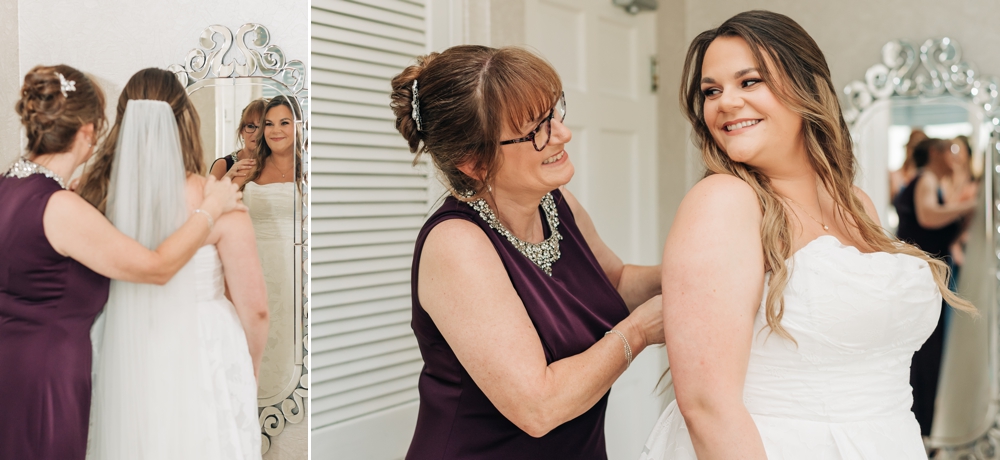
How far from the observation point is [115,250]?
1051mm

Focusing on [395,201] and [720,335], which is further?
[395,201]

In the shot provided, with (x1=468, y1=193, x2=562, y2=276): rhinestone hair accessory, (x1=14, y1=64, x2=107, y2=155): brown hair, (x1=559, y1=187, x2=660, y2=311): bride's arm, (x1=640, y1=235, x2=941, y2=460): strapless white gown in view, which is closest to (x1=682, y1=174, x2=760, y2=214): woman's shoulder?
(x1=640, y1=235, x2=941, y2=460): strapless white gown

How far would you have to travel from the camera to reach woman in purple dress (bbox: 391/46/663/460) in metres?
1.20

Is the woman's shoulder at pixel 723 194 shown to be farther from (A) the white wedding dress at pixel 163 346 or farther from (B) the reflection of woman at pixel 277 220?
(A) the white wedding dress at pixel 163 346

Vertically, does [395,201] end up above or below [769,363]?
above

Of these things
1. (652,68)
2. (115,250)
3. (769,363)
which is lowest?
(769,363)

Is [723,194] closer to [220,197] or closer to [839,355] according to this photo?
[839,355]

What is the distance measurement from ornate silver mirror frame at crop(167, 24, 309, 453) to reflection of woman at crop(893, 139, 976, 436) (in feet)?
6.68

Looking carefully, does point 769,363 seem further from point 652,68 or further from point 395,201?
point 652,68

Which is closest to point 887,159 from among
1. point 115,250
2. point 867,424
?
point 867,424

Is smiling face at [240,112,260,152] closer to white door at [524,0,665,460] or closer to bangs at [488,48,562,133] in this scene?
bangs at [488,48,562,133]

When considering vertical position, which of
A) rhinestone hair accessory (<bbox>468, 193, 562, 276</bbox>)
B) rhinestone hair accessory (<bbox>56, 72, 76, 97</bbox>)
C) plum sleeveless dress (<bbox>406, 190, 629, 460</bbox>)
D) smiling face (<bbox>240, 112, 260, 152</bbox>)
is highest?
rhinestone hair accessory (<bbox>56, 72, 76, 97</bbox>)

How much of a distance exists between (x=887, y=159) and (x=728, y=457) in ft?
6.01

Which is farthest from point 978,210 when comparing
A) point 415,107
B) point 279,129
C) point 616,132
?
point 279,129
